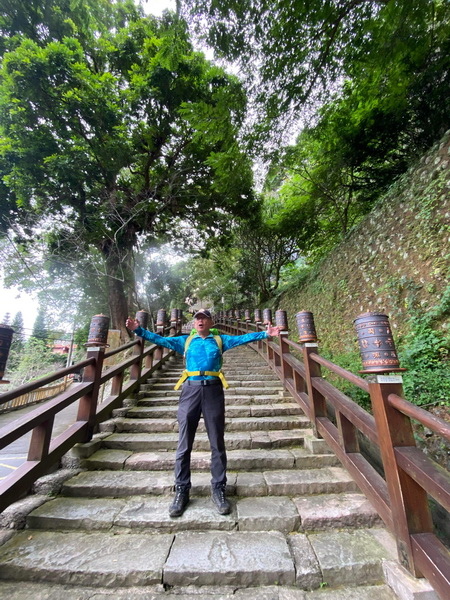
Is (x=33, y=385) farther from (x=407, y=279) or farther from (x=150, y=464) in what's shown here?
(x=407, y=279)

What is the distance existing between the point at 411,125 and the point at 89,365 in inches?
328

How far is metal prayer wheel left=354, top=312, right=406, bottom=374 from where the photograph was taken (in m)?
1.79

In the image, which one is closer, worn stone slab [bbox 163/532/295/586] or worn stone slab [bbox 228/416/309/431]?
worn stone slab [bbox 163/532/295/586]

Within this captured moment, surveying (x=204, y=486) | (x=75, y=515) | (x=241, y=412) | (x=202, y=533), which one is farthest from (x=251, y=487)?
(x=75, y=515)

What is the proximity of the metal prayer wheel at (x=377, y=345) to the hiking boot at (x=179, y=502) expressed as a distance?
189 cm

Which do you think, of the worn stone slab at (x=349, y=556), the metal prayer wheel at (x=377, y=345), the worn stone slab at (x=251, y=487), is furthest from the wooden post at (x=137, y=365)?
the metal prayer wheel at (x=377, y=345)

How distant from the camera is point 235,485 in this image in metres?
2.44

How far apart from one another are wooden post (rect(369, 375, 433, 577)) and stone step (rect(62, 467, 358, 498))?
79cm

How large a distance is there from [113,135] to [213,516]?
9572 millimetres

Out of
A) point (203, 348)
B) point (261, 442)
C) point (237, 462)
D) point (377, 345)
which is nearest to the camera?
point (377, 345)

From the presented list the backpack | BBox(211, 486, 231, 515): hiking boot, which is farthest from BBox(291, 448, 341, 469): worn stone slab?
the backpack

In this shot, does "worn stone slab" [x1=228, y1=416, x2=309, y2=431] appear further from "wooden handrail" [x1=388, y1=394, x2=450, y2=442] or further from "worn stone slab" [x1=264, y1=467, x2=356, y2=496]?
"wooden handrail" [x1=388, y1=394, x2=450, y2=442]

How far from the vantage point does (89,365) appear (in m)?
3.23

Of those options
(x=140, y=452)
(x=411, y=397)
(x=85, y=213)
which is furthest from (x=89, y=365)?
(x=85, y=213)
